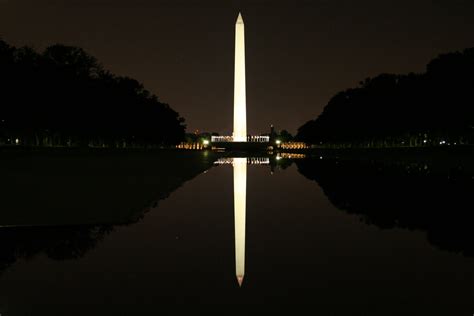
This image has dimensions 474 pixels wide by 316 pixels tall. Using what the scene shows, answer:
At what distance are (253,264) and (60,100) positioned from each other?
1925 inches

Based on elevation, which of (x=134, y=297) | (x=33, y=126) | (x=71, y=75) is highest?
(x=71, y=75)

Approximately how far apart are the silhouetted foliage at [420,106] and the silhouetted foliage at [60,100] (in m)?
35.3

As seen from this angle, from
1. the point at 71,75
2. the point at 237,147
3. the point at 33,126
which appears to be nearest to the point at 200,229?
the point at 33,126

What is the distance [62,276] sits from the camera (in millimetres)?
7391

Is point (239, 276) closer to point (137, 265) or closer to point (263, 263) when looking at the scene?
point (263, 263)

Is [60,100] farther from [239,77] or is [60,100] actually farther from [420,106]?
[239,77]

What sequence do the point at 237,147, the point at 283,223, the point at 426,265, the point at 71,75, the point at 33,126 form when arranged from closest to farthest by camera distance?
1. the point at 426,265
2. the point at 283,223
3. the point at 33,126
4. the point at 71,75
5. the point at 237,147

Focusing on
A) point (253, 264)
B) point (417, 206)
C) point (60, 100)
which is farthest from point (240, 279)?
point (60, 100)

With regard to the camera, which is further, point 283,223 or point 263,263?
point 283,223

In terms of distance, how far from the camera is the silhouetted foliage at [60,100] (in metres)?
47.3

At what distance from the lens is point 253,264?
8.14m

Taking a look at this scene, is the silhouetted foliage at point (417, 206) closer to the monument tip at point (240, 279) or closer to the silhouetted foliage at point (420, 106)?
the monument tip at point (240, 279)

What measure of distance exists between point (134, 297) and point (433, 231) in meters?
6.72

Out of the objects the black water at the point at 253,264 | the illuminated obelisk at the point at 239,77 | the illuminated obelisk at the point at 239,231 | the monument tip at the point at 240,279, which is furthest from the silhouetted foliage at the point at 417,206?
the illuminated obelisk at the point at 239,77
